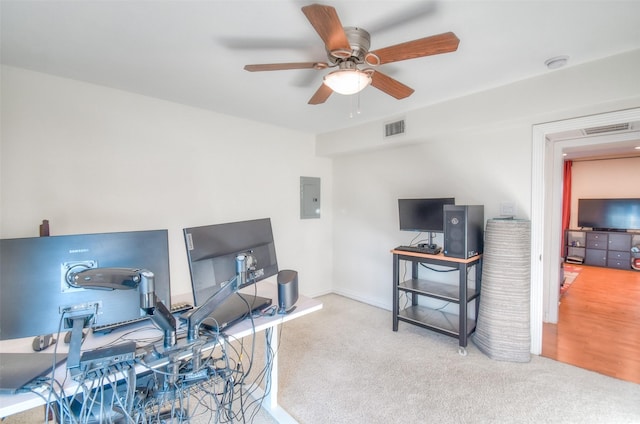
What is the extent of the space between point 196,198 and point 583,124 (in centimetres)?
355

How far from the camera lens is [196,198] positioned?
3043 millimetres

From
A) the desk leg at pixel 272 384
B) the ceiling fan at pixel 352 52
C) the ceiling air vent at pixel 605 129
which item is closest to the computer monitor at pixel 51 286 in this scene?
the desk leg at pixel 272 384

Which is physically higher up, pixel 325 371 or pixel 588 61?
pixel 588 61

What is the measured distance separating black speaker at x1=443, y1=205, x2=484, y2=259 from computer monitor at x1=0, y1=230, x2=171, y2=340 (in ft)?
8.02

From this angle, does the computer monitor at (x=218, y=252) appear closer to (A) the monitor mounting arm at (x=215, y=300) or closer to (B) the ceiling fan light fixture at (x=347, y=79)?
(A) the monitor mounting arm at (x=215, y=300)

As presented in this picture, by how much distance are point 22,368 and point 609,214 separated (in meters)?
8.54

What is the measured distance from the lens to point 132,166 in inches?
104

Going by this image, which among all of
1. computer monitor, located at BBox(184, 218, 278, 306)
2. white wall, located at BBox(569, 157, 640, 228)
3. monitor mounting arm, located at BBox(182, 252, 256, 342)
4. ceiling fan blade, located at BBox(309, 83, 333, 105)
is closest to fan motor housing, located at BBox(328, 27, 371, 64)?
ceiling fan blade, located at BBox(309, 83, 333, 105)

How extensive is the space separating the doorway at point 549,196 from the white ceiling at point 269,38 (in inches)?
18.6

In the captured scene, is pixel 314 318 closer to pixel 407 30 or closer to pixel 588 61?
pixel 407 30

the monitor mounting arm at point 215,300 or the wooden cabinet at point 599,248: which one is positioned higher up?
the monitor mounting arm at point 215,300

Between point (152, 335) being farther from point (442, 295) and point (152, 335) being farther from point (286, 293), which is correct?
point (442, 295)

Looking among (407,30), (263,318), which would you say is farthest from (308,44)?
(263,318)

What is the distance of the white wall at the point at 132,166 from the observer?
7.14 ft
